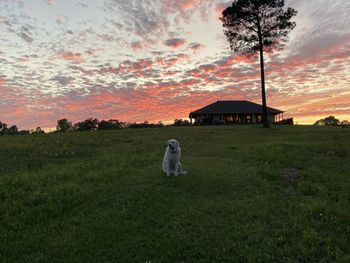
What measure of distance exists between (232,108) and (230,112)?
2.29m

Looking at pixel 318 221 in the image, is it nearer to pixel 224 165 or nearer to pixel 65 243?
pixel 65 243

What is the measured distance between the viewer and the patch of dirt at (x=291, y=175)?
1737 centimetres

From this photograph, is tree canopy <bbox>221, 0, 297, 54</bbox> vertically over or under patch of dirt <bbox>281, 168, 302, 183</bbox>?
over

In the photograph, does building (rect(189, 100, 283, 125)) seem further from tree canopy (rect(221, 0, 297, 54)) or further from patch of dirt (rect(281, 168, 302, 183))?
patch of dirt (rect(281, 168, 302, 183))

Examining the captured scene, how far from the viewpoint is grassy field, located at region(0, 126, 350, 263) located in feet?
29.3

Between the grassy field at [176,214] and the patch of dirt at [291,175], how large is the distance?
0.07m

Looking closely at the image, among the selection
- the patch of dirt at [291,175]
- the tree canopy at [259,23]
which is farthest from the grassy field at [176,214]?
the tree canopy at [259,23]

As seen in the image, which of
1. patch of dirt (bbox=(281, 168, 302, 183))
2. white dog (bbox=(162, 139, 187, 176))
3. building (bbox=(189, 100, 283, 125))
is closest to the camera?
white dog (bbox=(162, 139, 187, 176))

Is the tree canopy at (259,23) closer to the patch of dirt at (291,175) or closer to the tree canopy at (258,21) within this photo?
the tree canopy at (258,21)

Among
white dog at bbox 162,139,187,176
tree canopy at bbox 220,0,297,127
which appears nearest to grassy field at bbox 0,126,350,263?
white dog at bbox 162,139,187,176

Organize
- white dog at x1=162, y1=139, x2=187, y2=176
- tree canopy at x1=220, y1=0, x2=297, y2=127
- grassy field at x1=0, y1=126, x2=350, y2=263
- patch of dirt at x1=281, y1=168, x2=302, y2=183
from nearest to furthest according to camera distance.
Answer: grassy field at x1=0, y1=126, x2=350, y2=263
white dog at x1=162, y1=139, x2=187, y2=176
patch of dirt at x1=281, y1=168, x2=302, y2=183
tree canopy at x1=220, y1=0, x2=297, y2=127

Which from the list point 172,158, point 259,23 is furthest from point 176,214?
point 259,23

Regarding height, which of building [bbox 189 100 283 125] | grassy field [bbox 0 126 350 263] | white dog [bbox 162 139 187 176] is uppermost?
building [bbox 189 100 283 125]

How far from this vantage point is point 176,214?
11453mm
